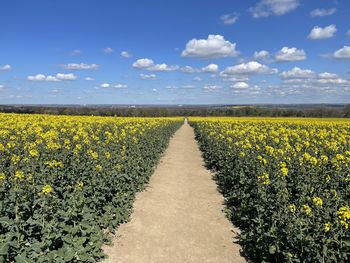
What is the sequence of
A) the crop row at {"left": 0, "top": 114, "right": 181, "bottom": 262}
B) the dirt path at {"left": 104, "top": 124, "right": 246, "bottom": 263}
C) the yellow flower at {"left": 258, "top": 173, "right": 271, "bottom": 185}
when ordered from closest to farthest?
1. the crop row at {"left": 0, "top": 114, "right": 181, "bottom": 262}
2. the dirt path at {"left": 104, "top": 124, "right": 246, "bottom": 263}
3. the yellow flower at {"left": 258, "top": 173, "right": 271, "bottom": 185}

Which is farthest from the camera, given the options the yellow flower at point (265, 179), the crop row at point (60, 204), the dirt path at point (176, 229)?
the yellow flower at point (265, 179)

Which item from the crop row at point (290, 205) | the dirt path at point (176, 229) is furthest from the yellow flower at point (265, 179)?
the dirt path at point (176, 229)

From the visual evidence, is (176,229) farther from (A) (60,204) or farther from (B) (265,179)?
(A) (60,204)

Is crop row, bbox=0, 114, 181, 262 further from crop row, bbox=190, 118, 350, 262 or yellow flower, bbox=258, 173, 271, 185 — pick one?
yellow flower, bbox=258, 173, 271, 185

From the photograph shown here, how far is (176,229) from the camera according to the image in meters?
8.20

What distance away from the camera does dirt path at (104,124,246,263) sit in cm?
681

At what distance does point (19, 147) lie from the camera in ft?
36.1

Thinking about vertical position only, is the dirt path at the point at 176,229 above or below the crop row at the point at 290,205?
below

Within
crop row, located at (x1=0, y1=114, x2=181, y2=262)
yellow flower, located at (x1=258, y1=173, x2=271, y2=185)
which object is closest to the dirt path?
crop row, located at (x1=0, y1=114, x2=181, y2=262)

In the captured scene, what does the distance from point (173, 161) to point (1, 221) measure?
1406 cm

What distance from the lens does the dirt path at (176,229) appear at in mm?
6812

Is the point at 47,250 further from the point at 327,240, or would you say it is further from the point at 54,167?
the point at 327,240

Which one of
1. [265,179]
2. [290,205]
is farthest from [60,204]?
[265,179]

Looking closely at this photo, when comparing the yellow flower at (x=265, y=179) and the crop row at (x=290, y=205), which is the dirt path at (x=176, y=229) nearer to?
the crop row at (x=290, y=205)
